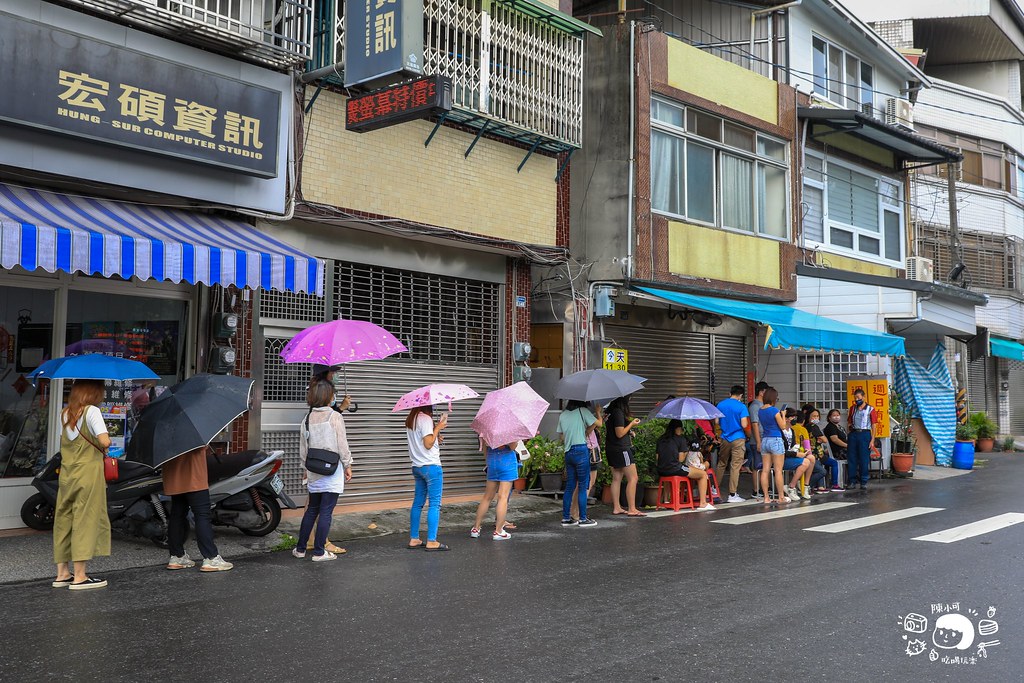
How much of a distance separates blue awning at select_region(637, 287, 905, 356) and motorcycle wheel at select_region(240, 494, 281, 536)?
7.94m

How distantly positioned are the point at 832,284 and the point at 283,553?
1404 centimetres

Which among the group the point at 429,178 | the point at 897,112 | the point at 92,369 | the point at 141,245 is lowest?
the point at 92,369

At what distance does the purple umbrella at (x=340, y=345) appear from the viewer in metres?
9.33

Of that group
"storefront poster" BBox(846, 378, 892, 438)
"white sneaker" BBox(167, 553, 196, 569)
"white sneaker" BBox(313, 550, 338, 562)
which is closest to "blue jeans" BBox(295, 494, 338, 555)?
"white sneaker" BBox(313, 550, 338, 562)

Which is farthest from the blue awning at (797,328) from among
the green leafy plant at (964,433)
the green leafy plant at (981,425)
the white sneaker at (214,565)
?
the green leafy plant at (981,425)

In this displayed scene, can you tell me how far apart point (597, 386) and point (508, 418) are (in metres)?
1.86

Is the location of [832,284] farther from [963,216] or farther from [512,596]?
[512,596]

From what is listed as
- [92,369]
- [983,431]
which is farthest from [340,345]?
[983,431]

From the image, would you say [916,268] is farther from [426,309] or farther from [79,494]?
[79,494]

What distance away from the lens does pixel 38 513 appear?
972cm

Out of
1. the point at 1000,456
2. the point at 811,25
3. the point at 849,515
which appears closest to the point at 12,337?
the point at 849,515

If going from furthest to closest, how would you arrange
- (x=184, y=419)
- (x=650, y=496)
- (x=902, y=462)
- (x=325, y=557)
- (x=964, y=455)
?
1. (x=964, y=455)
2. (x=902, y=462)
3. (x=650, y=496)
4. (x=325, y=557)
5. (x=184, y=419)

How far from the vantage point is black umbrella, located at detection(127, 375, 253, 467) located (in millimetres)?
8078

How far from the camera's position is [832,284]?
19609 millimetres
